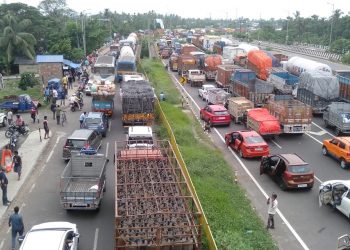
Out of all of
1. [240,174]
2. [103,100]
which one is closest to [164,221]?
[240,174]

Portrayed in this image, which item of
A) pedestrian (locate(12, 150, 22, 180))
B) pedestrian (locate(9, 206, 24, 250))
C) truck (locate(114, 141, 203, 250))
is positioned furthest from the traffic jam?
pedestrian (locate(12, 150, 22, 180))

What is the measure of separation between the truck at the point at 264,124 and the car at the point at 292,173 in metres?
6.19

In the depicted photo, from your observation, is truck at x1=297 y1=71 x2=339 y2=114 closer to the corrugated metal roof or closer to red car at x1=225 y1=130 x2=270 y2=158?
red car at x1=225 y1=130 x2=270 y2=158

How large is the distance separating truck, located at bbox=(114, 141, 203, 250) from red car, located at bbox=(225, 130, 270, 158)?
637cm

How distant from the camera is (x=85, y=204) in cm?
1623

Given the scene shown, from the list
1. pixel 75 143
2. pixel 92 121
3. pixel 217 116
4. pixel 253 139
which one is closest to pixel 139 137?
pixel 75 143

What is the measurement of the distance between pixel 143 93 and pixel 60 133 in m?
6.03

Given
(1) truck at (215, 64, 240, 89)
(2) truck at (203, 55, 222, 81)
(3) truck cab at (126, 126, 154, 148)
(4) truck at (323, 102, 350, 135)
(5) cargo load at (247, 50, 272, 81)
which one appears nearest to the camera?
(3) truck cab at (126, 126, 154, 148)

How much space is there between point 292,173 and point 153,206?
7.72 metres

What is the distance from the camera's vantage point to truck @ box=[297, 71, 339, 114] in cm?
3206

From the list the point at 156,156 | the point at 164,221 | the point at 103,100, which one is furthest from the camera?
the point at 103,100

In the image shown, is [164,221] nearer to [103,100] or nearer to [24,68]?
[103,100]

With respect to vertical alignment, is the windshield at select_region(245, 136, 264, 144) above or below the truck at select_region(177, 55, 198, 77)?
below

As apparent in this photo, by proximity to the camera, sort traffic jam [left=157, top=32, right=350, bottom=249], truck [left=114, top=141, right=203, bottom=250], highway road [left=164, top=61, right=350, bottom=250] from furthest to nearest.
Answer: traffic jam [left=157, top=32, right=350, bottom=249]
highway road [left=164, top=61, right=350, bottom=250]
truck [left=114, top=141, right=203, bottom=250]
